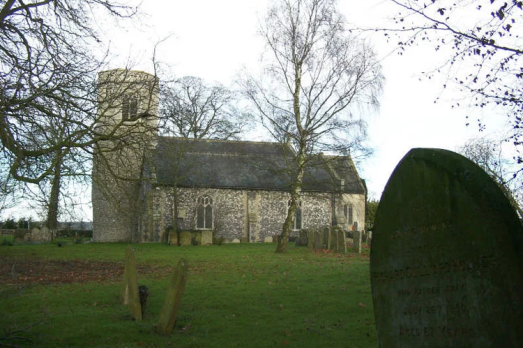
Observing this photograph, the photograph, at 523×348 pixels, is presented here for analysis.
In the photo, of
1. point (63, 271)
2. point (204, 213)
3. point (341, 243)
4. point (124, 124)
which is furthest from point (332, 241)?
point (204, 213)

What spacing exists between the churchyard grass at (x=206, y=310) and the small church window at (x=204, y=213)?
84.1ft

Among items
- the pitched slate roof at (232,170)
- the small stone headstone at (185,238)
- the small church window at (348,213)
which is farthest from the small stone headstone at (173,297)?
the small church window at (348,213)

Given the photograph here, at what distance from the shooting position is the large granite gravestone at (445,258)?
343 centimetres

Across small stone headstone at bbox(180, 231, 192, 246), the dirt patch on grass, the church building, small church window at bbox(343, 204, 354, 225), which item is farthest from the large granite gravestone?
small church window at bbox(343, 204, 354, 225)

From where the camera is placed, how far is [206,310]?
367 inches

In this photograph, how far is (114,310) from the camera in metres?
9.25

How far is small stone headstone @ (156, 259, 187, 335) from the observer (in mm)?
7359

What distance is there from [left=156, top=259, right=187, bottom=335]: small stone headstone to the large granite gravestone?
346 cm

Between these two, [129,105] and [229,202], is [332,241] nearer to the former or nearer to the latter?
[129,105]

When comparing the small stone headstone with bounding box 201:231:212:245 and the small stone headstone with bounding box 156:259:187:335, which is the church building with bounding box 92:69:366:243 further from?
the small stone headstone with bounding box 156:259:187:335

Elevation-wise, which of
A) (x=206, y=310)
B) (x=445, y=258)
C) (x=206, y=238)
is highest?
(x=445, y=258)

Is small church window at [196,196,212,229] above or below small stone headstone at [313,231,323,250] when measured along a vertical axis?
above

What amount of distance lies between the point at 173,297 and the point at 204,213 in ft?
110

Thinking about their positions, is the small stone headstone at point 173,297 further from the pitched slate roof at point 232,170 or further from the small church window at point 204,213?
the small church window at point 204,213
